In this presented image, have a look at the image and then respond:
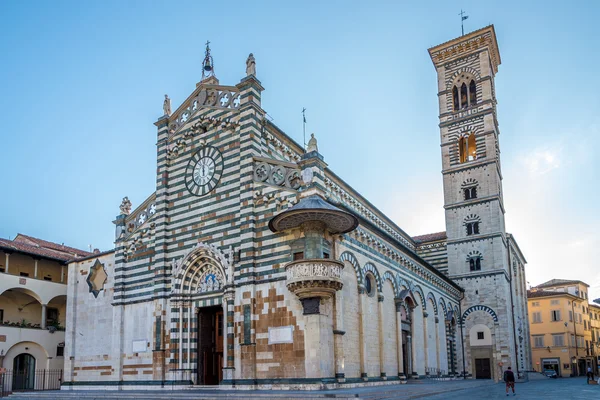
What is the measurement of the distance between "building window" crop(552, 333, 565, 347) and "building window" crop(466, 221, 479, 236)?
27.5 meters

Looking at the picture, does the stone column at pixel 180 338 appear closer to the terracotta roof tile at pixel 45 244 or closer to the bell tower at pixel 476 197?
the terracotta roof tile at pixel 45 244

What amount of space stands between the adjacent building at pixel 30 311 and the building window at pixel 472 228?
94.1 ft

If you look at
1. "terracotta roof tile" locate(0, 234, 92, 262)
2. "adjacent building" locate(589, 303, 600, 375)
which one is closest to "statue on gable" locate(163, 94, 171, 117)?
"terracotta roof tile" locate(0, 234, 92, 262)

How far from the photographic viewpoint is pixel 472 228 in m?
43.5

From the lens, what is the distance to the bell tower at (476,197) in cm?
4078

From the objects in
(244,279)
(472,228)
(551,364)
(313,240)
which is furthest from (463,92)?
(551,364)

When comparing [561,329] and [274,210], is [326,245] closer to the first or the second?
[274,210]

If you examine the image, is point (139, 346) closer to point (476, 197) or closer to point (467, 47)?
point (476, 197)

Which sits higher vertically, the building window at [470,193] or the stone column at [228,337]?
the building window at [470,193]

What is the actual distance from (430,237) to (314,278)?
29235 mm

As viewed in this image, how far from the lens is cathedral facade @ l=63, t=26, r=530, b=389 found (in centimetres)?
2086

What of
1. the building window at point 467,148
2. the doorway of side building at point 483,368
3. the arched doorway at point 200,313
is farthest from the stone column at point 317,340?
the building window at point 467,148

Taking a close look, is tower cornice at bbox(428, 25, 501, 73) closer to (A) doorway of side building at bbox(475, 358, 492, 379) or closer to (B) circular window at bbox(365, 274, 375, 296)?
(A) doorway of side building at bbox(475, 358, 492, 379)

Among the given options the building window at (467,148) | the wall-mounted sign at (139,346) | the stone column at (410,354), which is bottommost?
the stone column at (410,354)
